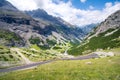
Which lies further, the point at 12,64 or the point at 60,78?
the point at 12,64

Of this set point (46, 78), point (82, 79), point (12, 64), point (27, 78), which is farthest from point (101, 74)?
point (12, 64)

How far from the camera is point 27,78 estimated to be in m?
52.5

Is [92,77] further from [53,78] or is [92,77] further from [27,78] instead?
[27,78]

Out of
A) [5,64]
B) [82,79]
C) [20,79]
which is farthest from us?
[5,64]

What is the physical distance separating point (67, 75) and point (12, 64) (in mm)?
154821

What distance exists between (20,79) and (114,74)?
2475cm

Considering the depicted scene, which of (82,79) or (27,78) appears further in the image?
(27,78)

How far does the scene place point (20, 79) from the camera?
52.5 m

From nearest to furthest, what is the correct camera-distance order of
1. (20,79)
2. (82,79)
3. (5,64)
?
(82,79) → (20,79) → (5,64)

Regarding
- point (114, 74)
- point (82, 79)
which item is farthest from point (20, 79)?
point (114, 74)

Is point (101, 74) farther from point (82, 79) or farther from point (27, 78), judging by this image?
point (27, 78)

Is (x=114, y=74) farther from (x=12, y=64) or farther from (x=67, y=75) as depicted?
(x=12, y=64)

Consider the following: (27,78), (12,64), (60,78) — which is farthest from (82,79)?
(12,64)

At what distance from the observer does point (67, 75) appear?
174ft
